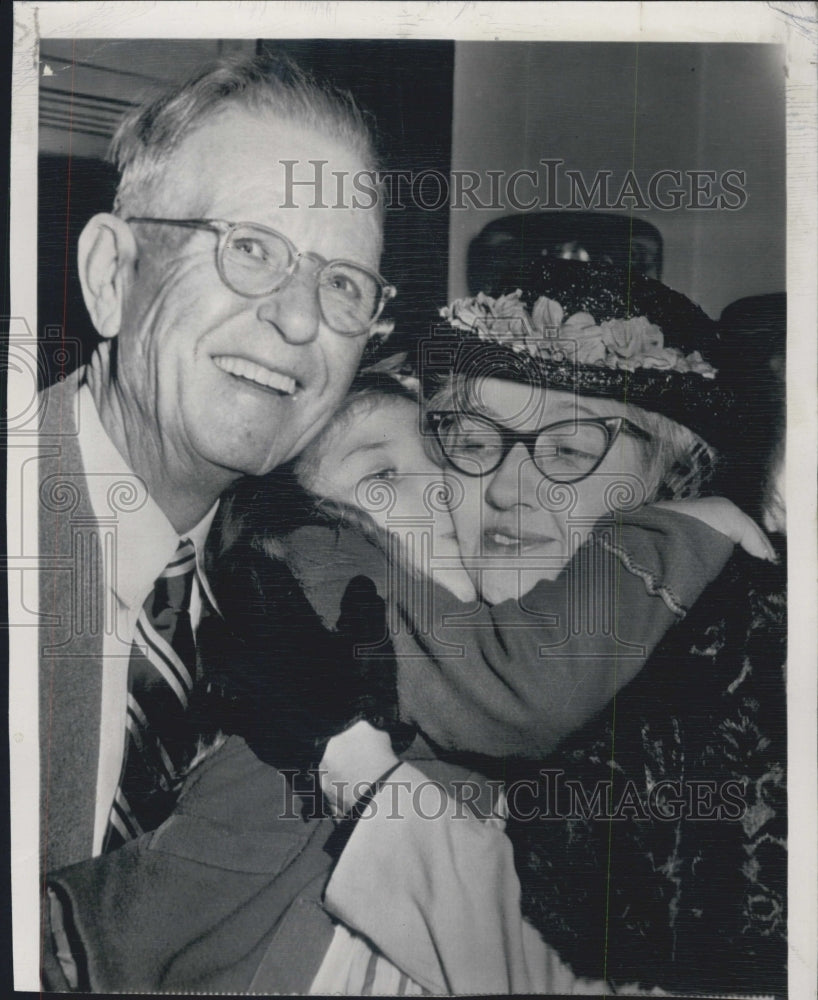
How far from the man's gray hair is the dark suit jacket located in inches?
13.8

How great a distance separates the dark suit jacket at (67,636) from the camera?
139cm

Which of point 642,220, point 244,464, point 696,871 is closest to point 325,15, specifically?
point 642,220

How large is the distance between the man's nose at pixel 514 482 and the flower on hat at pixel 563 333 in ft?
0.56

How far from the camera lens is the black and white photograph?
1.37 meters

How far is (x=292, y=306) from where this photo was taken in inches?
53.4

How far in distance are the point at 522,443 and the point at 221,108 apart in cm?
73

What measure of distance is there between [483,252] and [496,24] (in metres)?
0.38

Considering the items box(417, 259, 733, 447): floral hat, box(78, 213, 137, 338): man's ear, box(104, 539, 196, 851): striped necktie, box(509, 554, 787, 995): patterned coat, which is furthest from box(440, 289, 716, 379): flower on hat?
box(104, 539, 196, 851): striped necktie

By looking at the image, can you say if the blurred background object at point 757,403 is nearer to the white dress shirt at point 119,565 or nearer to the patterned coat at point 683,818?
the patterned coat at point 683,818

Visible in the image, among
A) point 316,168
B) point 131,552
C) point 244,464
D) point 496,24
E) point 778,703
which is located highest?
point 496,24

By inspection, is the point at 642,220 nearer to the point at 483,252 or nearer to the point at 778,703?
the point at 483,252

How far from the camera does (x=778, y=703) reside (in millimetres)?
1399

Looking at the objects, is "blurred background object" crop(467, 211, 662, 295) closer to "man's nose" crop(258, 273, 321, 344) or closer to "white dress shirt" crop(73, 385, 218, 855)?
"man's nose" crop(258, 273, 321, 344)

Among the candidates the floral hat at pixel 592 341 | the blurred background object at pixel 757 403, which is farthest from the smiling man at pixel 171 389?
the blurred background object at pixel 757 403
